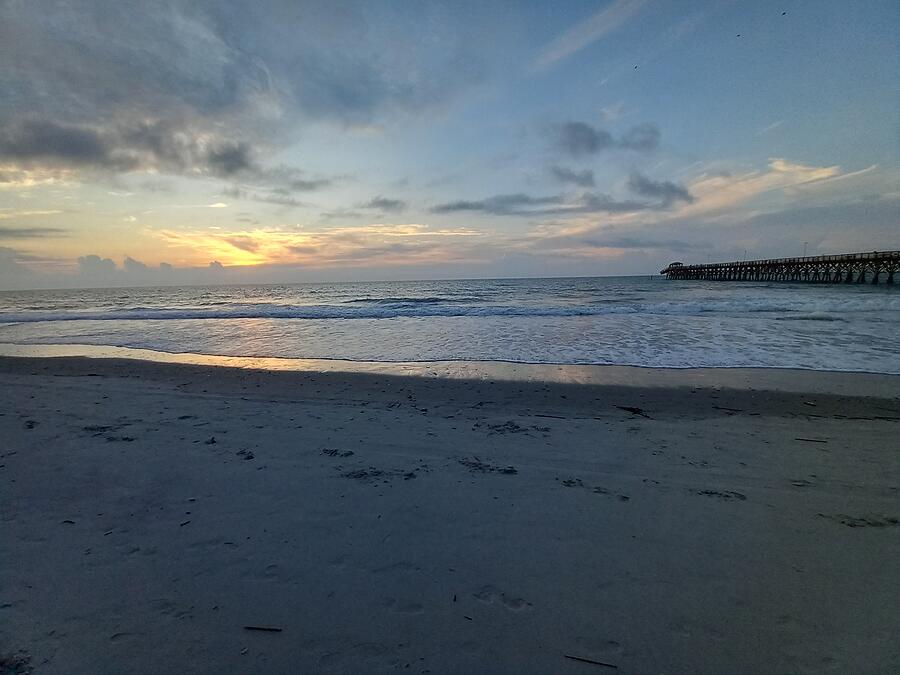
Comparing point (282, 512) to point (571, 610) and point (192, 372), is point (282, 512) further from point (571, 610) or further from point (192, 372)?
point (192, 372)

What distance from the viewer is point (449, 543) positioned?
10.3ft

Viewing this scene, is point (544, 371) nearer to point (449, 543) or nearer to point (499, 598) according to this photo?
point (449, 543)

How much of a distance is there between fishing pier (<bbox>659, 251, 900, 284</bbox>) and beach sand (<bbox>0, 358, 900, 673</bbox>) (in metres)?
59.5

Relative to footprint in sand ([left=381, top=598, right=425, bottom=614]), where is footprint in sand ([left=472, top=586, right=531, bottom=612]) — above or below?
below

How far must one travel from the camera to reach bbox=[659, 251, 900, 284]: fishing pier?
154 feet

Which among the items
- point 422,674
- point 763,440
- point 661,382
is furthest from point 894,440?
point 422,674

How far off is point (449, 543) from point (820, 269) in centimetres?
7366

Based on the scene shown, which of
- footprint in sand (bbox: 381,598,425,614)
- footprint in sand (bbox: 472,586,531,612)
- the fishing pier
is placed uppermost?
the fishing pier

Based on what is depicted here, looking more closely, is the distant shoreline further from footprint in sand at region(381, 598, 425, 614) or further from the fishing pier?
the fishing pier

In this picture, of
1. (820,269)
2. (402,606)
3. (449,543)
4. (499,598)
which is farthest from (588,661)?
(820,269)

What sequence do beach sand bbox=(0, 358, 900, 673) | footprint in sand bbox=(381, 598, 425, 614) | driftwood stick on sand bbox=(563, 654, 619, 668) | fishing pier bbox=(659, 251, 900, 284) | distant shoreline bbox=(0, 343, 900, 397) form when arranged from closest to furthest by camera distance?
driftwood stick on sand bbox=(563, 654, 619, 668) → beach sand bbox=(0, 358, 900, 673) → footprint in sand bbox=(381, 598, 425, 614) → distant shoreline bbox=(0, 343, 900, 397) → fishing pier bbox=(659, 251, 900, 284)

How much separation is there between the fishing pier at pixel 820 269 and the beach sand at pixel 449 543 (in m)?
59.5

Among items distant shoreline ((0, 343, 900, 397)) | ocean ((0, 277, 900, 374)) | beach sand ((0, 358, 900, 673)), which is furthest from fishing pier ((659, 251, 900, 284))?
beach sand ((0, 358, 900, 673))

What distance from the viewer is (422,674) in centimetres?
208
